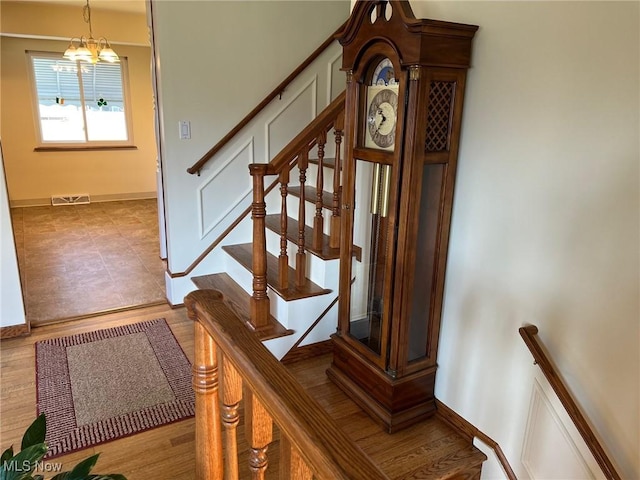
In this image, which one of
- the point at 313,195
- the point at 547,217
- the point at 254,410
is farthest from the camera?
the point at 313,195

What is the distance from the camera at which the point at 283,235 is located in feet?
8.91

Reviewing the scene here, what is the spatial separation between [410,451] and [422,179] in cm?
117

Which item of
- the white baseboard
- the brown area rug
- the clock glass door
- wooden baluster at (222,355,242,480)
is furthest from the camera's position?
the white baseboard

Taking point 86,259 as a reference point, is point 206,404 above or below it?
above

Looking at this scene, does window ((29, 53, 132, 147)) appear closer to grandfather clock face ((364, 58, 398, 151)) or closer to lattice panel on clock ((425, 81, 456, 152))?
grandfather clock face ((364, 58, 398, 151))

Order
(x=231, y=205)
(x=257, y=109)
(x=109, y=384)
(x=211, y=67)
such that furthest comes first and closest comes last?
1. (x=231, y=205)
2. (x=257, y=109)
3. (x=211, y=67)
4. (x=109, y=384)

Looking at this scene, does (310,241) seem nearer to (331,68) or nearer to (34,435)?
(331,68)

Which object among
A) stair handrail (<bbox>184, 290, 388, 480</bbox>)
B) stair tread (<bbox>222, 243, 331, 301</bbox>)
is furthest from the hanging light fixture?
stair handrail (<bbox>184, 290, 388, 480</bbox>)

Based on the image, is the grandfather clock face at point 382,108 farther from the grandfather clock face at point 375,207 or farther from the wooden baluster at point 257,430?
the wooden baluster at point 257,430

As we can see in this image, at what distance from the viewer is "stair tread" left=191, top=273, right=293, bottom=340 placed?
2.70 m

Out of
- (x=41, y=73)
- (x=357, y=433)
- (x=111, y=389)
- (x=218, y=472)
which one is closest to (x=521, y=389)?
(x=357, y=433)

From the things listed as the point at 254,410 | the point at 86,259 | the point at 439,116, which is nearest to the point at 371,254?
the point at 439,116

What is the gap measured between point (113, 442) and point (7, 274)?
1.44 m

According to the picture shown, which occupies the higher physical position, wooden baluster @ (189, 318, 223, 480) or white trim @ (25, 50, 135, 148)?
white trim @ (25, 50, 135, 148)
